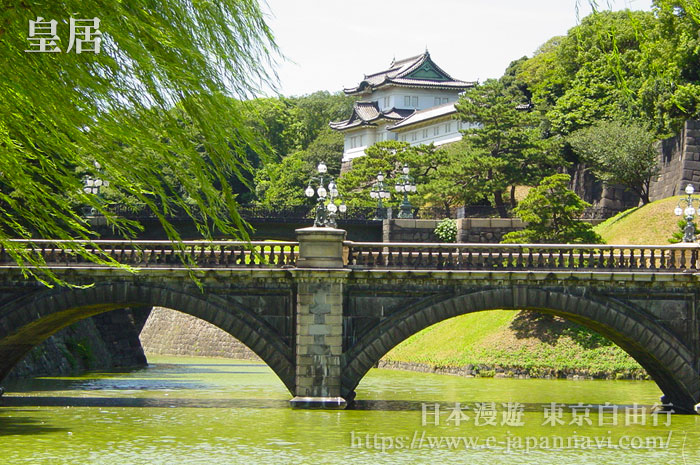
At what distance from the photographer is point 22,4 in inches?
333

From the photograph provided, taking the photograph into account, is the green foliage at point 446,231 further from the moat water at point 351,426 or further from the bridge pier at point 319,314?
the bridge pier at point 319,314

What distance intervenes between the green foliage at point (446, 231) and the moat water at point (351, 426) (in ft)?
56.5

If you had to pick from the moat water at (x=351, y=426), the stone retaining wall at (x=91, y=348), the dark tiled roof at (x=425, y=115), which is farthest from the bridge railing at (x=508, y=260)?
the dark tiled roof at (x=425, y=115)

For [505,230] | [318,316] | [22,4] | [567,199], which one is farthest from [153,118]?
[505,230]

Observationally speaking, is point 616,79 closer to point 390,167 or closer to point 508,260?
point 508,260

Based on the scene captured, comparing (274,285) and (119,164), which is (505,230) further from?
(119,164)

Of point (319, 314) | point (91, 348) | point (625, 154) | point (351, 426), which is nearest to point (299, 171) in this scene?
point (625, 154)

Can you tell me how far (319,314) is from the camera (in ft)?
101

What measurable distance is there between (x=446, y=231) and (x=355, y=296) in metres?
27.1

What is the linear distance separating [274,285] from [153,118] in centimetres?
2208

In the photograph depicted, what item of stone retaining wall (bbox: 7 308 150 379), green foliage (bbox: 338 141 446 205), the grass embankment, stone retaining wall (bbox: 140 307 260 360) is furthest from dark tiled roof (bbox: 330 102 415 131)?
stone retaining wall (bbox: 7 308 150 379)

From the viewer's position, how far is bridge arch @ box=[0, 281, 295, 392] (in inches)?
1219

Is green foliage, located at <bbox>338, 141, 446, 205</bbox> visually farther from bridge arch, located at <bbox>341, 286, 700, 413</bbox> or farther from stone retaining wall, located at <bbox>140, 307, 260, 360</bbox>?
bridge arch, located at <bbox>341, 286, 700, 413</bbox>

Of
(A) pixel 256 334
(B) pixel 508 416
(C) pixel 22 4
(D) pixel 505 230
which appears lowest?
(B) pixel 508 416
